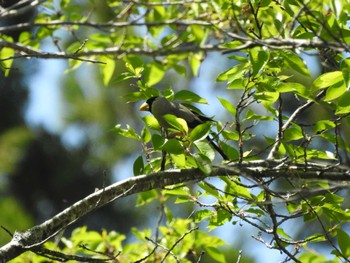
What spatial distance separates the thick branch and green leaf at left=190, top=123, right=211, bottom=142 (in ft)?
0.50

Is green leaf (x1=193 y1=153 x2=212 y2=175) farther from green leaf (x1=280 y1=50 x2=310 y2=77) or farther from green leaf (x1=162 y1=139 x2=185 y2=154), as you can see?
green leaf (x1=280 y1=50 x2=310 y2=77)

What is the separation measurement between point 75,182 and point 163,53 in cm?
805

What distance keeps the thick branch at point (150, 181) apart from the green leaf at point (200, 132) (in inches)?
6.1

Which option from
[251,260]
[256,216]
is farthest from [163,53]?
[251,260]

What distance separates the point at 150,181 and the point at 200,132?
1.41 feet

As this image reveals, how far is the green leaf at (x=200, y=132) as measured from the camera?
307cm

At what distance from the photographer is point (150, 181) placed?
132 inches

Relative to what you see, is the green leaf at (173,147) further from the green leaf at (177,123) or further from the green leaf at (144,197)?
the green leaf at (144,197)

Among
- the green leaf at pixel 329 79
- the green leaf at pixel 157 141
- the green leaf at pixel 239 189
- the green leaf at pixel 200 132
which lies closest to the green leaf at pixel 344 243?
the green leaf at pixel 239 189

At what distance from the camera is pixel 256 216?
3.63 metres

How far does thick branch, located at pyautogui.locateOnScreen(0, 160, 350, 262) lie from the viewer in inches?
123

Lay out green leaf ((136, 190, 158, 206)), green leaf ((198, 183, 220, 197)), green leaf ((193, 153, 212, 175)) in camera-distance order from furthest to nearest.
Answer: green leaf ((136, 190, 158, 206)) < green leaf ((198, 183, 220, 197)) < green leaf ((193, 153, 212, 175))

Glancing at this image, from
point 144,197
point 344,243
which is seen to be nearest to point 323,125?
point 344,243

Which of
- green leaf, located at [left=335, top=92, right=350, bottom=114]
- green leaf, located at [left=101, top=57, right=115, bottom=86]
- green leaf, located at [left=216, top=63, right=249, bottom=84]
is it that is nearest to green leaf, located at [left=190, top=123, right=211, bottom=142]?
green leaf, located at [left=216, top=63, right=249, bottom=84]
